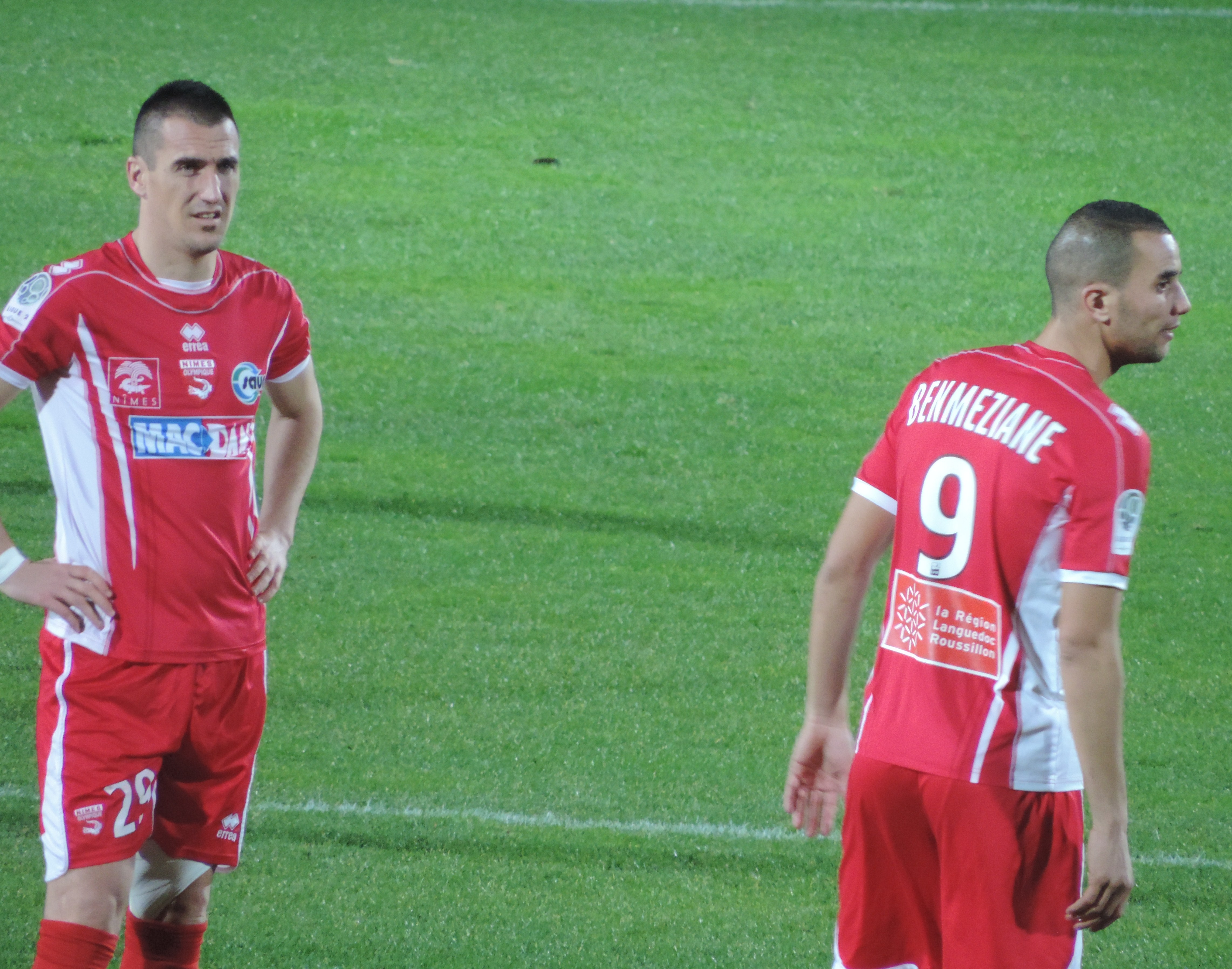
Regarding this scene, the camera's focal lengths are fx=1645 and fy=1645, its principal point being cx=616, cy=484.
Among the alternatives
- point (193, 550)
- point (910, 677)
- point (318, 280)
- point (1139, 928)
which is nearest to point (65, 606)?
point (193, 550)

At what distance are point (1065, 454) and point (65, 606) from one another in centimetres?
201

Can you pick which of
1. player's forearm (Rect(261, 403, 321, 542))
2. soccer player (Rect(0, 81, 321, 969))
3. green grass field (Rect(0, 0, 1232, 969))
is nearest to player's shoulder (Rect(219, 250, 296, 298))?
soccer player (Rect(0, 81, 321, 969))

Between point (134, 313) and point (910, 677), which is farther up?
point (134, 313)

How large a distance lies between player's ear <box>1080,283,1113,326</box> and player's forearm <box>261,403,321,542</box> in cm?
183

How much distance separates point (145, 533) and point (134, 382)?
320mm

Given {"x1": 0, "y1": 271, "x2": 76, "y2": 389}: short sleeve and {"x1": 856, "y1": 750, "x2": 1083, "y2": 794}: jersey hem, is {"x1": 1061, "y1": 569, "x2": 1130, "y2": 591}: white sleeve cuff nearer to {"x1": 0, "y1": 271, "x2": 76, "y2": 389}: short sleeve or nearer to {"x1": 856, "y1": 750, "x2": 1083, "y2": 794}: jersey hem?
{"x1": 856, "y1": 750, "x2": 1083, "y2": 794}: jersey hem

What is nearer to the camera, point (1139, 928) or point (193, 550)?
point (193, 550)

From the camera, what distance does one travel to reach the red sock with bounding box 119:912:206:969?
371cm

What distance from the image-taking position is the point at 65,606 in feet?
11.1

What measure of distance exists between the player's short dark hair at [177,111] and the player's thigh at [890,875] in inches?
75.7

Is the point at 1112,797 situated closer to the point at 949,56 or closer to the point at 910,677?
the point at 910,677

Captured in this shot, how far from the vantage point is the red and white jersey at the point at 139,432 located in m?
3.42

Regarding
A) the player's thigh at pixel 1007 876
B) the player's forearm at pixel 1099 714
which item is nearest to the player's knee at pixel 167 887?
the player's thigh at pixel 1007 876

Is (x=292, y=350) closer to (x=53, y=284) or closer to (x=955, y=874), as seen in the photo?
(x=53, y=284)
